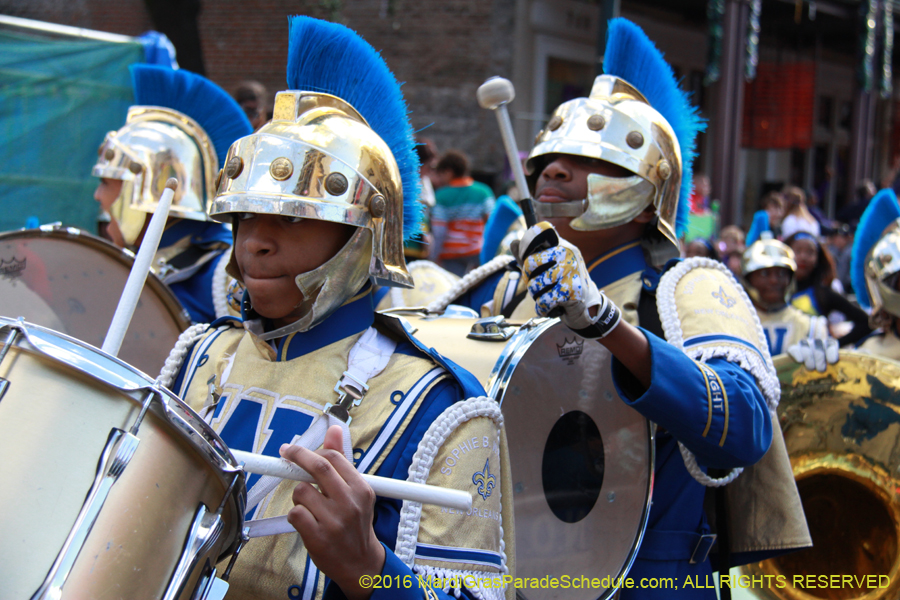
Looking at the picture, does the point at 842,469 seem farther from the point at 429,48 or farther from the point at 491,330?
the point at 429,48

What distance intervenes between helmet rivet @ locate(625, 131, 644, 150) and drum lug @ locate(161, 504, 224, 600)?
1.80m

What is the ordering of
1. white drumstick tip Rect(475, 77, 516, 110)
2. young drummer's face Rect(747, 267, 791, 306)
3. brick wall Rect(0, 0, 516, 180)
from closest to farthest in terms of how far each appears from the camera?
white drumstick tip Rect(475, 77, 516, 110), young drummer's face Rect(747, 267, 791, 306), brick wall Rect(0, 0, 516, 180)

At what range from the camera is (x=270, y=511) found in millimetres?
1537

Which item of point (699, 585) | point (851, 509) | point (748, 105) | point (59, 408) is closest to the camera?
point (59, 408)

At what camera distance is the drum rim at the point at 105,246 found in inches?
94.6

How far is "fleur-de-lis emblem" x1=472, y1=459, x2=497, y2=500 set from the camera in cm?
152

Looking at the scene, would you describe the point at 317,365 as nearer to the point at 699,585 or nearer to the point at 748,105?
the point at 699,585

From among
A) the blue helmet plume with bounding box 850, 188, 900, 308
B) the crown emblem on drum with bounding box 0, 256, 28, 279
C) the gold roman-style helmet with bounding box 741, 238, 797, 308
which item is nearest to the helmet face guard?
the crown emblem on drum with bounding box 0, 256, 28, 279

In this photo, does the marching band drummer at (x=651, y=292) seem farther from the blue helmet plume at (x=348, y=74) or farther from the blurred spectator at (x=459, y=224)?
the blurred spectator at (x=459, y=224)

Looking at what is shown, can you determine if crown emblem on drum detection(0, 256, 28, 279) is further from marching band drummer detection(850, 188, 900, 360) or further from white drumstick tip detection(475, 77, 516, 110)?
marching band drummer detection(850, 188, 900, 360)

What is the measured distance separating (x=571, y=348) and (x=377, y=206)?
722 millimetres

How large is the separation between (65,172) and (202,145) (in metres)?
1.70

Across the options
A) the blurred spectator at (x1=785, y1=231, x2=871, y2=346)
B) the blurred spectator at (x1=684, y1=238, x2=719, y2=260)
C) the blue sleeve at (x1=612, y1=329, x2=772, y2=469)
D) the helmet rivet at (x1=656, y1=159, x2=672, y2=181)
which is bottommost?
the blue sleeve at (x1=612, y1=329, x2=772, y2=469)

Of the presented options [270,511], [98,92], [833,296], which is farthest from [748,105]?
[270,511]
